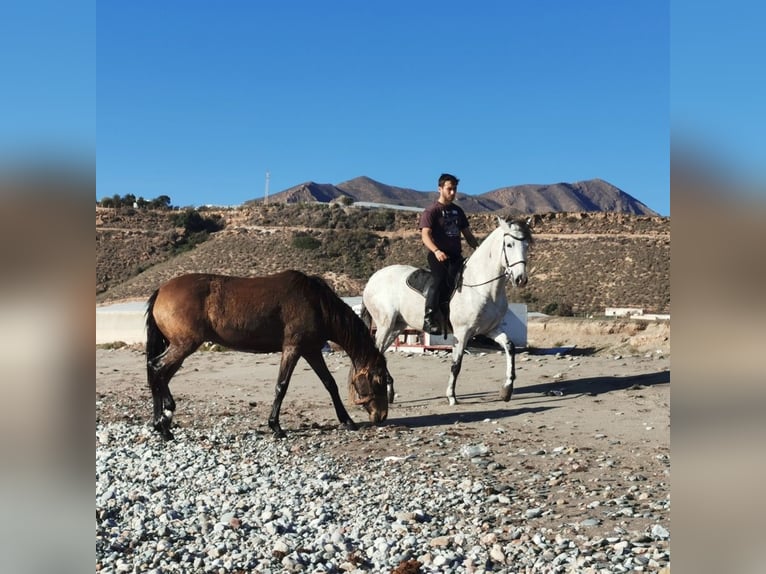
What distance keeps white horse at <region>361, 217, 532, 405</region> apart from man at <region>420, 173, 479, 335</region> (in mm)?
205

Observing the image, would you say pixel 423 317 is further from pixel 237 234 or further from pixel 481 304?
pixel 237 234

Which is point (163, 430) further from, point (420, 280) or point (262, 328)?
point (420, 280)

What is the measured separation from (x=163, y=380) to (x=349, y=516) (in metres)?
3.64

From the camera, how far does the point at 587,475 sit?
6102mm

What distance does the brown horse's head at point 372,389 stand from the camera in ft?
28.0

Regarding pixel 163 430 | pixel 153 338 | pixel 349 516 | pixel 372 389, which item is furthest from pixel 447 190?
pixel 349 516

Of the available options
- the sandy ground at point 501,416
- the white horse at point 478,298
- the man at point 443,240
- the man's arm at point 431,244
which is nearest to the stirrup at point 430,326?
the man at point 443,240

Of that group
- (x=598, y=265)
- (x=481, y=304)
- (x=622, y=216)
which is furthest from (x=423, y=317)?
(x=622, y=216)

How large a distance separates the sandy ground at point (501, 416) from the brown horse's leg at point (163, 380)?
36 centimetres

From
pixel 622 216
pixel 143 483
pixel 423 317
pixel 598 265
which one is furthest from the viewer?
pixel 622 216

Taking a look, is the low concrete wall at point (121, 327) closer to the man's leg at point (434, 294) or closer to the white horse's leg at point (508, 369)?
the man's leg at point (434, 294)

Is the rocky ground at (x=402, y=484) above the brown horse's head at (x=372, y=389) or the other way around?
the other way around

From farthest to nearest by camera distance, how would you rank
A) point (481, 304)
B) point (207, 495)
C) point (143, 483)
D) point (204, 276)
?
point (481, 304)
point (204, 276)
point (143, 483)
point (207, 495)
